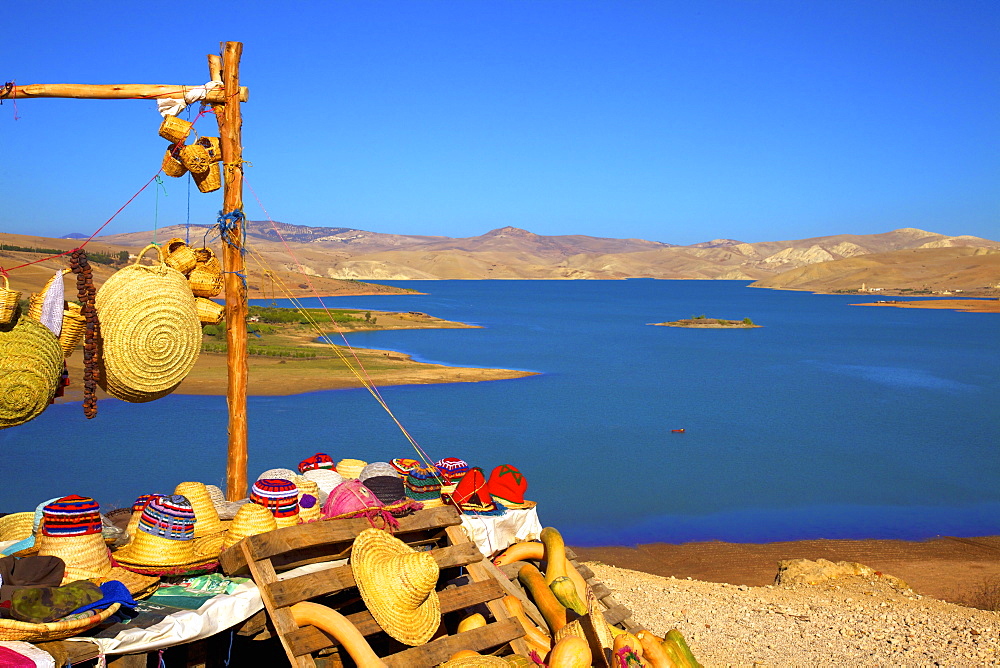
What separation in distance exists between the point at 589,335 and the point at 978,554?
40.9 m

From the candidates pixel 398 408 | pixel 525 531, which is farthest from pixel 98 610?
pixel 398 408

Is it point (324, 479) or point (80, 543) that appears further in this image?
point (324, 479)

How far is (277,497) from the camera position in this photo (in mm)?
5387

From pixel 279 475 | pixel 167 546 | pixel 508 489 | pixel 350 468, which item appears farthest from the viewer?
pixel 350 468

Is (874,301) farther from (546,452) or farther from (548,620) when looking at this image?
(548,620)

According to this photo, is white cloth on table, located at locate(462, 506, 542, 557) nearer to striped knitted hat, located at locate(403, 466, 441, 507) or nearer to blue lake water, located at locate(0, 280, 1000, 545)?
striped knitted hat, located at locate(403, 466, 441, 507)

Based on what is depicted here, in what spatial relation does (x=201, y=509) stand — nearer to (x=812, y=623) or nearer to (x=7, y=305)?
(x=7, y=305)

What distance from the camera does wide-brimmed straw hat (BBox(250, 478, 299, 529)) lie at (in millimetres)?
5359

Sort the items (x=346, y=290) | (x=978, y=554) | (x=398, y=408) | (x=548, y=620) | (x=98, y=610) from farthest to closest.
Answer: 1. (x=346, y=290)
2. (x=398, y=408)
3. (x=978, y=554)
4. (x=548, y=620)
5. (x=98, y=610)

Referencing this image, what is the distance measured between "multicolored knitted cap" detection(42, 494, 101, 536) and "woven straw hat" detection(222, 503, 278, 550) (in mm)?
717

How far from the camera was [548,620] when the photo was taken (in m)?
6.00

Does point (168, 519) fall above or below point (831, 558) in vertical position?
above

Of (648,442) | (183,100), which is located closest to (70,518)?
(183,100)

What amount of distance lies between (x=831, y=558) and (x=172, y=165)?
11177 millimetres
